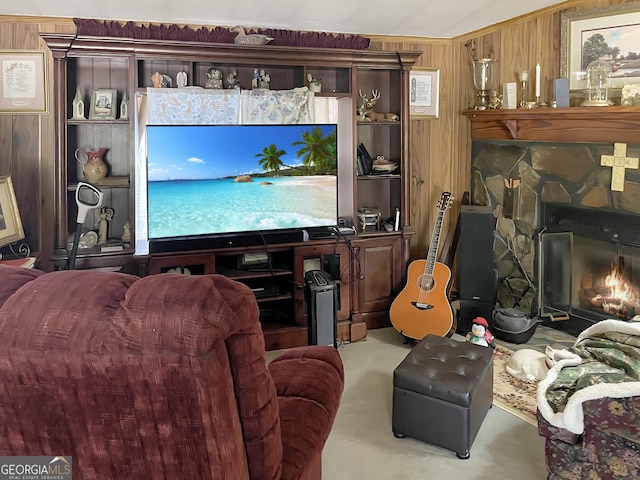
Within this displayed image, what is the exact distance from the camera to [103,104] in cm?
366

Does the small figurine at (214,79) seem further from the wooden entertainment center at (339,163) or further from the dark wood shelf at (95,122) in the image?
the dark wood shelf at (95,122)

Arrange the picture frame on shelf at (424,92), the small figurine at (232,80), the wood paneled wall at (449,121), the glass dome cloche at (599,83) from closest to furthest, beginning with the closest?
the glass dome cloche at (599,83) → the small figurine at (232,80) → the wood paneled wall at (449,121) → the picture frame on shelf at (424,92)

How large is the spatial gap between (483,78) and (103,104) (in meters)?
2.86

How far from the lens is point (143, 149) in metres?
3.85

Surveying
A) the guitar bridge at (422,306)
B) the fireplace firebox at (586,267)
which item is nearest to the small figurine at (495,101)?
the fireplace firebox at (586,267)

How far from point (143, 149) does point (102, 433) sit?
308 centimetres

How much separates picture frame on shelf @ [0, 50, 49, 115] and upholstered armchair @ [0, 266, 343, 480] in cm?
310

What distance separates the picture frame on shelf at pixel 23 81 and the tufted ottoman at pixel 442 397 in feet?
9.72

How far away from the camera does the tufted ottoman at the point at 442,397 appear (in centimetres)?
249

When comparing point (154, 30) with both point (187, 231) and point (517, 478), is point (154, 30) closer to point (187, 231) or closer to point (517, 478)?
point (187, 231)

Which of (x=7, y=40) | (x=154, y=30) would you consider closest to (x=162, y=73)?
(x=154, y=30)

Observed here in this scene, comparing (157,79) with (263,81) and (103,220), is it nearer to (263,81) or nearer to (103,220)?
(263,81)

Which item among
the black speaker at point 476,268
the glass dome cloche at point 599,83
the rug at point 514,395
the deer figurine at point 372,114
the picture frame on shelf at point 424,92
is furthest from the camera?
the picture frame on shelf at point 424,92

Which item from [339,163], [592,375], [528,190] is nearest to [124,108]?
[339,163]
